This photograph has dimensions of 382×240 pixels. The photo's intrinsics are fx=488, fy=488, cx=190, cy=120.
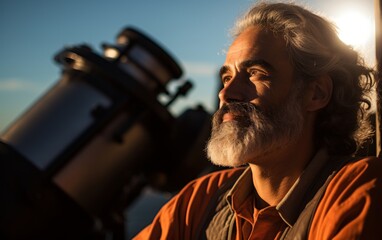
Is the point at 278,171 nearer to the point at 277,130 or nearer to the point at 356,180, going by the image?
the point at 277,130

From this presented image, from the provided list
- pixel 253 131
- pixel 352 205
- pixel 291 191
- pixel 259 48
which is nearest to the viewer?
pixel 352 205

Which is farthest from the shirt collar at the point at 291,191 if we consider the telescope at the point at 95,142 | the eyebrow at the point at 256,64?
the telescope at the point at 95,142

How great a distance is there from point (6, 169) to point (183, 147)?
1622 millimetres

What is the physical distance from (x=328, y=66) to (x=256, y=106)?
1.19 ft

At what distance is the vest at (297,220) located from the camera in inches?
59.1

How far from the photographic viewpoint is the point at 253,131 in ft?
5.79

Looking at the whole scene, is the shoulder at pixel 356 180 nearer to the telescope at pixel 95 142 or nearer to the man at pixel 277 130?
the man at pixel 277 130

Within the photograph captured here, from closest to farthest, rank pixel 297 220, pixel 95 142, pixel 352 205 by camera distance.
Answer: pixel 352 205 → pixel 297 220 → pixel 95 142

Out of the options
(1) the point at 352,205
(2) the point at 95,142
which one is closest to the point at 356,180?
(1) the point at 352,205

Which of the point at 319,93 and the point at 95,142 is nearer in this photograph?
the point at 319,93

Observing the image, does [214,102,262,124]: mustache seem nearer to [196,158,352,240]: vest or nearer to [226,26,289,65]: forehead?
[226,26,289,65]: forehead

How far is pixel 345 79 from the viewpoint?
1964mm

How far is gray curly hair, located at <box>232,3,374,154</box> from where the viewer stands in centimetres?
190

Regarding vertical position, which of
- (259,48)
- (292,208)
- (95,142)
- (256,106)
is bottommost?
(292,208)
